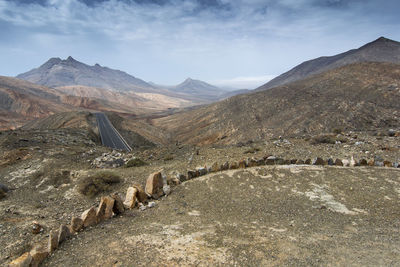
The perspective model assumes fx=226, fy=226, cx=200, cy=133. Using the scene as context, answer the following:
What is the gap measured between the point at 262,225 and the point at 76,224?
6219mm

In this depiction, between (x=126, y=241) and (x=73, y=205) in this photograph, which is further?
(x=73, y=205)

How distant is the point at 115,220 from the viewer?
27.2 ft

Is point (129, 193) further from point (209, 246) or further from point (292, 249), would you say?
point (292, 249)

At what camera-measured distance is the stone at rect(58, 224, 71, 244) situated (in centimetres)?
672

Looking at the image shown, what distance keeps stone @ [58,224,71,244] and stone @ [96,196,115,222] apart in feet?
3.69

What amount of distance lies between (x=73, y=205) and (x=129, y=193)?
183 inches

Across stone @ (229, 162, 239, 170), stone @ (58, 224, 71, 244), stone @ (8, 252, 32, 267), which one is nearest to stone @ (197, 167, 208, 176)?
stone @ (229, 162, 239, 170)

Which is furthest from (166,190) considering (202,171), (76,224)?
(76,224)

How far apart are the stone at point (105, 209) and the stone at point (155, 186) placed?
202 cm

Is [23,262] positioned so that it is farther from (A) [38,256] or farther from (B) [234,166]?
(B) [234,166]

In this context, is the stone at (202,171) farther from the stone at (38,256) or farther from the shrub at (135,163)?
the stone at (38,256)

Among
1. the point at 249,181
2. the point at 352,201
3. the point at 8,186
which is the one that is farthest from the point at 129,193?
the point at 8,186

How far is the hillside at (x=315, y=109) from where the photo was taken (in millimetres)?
37625

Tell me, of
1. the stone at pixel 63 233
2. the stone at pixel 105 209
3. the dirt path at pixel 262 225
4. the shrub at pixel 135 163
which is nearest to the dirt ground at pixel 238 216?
the dirt path at pixel 262 225
